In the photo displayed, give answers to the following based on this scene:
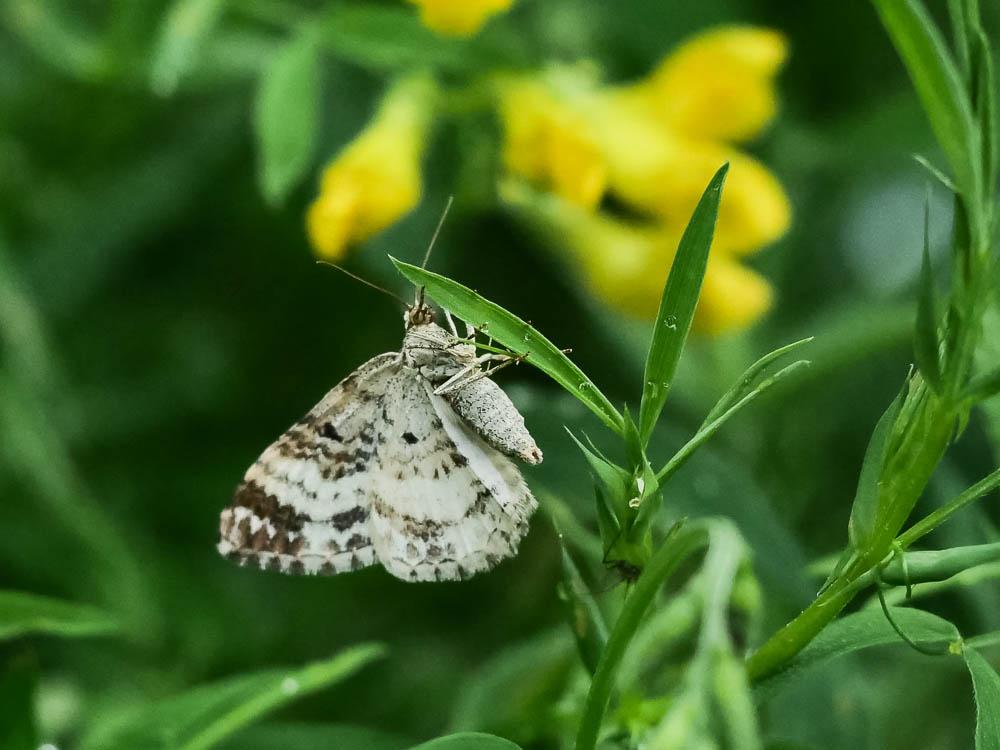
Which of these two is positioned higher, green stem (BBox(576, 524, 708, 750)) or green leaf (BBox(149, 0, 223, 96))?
green leaf (BBox(149, 0, 223, 96))

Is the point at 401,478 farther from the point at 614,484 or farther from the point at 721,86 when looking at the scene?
the point at 721,86

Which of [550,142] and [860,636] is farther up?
[550,142]

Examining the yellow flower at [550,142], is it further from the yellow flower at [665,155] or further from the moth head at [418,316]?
the moth head at [418,316]

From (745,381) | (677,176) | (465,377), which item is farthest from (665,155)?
(745,381)

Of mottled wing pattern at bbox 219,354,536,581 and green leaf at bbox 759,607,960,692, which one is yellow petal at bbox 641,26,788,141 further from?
green leaf at bbox 759,607,960,692

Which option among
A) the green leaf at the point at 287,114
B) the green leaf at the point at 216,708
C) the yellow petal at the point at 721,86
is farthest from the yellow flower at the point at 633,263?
the green leaf at the point at 216,708

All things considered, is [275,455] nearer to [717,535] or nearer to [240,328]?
[717,535]

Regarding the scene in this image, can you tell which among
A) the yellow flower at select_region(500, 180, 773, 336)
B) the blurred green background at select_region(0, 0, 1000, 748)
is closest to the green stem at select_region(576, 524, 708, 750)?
the blurred green background at select_region(0, 0, 1000, 748)
